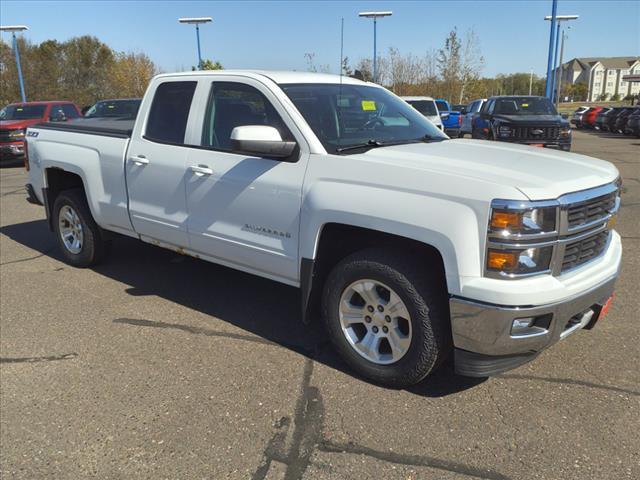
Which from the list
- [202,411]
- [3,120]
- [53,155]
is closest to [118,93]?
[3,120]

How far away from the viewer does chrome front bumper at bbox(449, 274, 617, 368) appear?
2.80 meters

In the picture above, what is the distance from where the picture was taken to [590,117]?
1385 inches

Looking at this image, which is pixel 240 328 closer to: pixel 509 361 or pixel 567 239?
pixel 509 361

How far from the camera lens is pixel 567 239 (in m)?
2.88

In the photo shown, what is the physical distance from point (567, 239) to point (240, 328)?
8.22 feet

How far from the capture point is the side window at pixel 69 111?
54.9 feet

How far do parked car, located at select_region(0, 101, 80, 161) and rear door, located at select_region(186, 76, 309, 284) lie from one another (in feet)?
40.5

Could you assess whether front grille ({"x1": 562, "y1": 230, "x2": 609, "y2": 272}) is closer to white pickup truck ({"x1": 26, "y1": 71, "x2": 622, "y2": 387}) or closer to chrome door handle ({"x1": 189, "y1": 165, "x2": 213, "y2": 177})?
white pickup truck ({"x1": 26, "y1": 71, "x2": 622, "y2": 387})

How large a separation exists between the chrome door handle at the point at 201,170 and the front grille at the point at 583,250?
2488 millimetres

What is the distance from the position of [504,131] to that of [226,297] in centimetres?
1023

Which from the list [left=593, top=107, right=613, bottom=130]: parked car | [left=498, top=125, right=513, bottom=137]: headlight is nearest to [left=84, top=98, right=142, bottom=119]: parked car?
[left=498, top=125, right=513, bottom=137]: headlight

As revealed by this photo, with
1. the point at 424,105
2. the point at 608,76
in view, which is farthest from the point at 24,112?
the point at 608,76

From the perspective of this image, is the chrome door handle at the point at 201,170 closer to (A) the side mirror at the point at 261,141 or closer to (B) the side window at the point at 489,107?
(A) the side mirror at the point at 261,141

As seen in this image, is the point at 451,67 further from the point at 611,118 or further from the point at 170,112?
the point at 170,112
